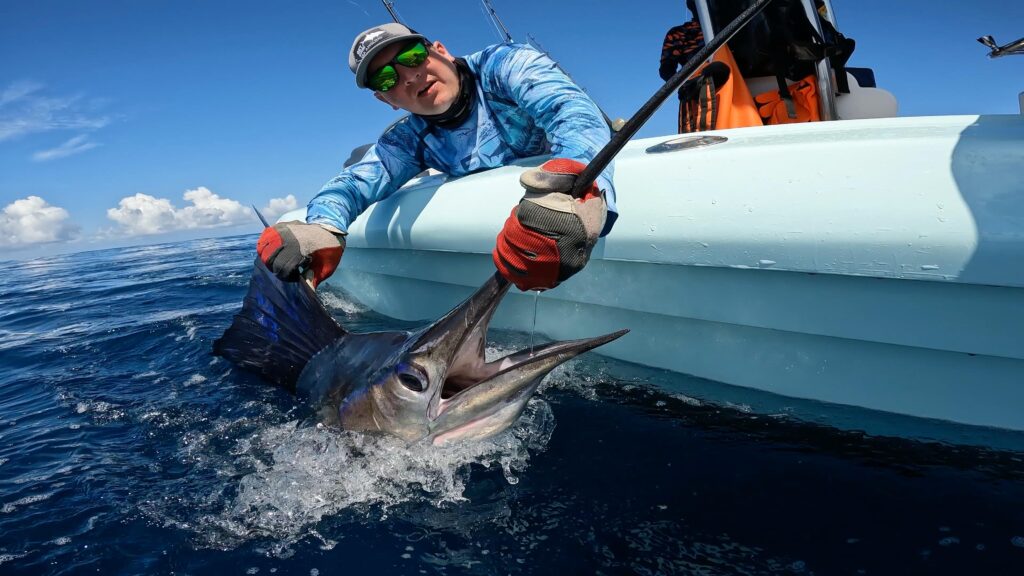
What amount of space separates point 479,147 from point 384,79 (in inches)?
A: 25.5

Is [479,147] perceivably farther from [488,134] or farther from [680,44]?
[680,44]

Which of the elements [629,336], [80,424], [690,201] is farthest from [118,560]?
[690,201]

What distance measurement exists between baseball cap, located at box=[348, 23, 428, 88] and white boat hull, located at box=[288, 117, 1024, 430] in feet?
2.88

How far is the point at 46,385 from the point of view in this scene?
11.4 feet

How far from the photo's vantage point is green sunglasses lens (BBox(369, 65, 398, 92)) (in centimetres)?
267

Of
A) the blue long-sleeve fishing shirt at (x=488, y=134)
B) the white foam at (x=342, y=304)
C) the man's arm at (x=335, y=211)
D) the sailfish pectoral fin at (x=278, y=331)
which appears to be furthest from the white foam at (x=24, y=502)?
the white foam at (x=342, y=304)

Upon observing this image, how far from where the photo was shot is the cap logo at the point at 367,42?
2.61m

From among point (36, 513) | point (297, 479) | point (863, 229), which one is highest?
point (863, 229)

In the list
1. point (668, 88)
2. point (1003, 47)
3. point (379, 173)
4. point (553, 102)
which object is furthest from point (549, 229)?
point (379, 173)

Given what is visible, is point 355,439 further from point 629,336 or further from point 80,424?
point 80,424

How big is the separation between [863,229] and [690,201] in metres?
0.53

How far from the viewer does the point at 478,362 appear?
5.70 ft

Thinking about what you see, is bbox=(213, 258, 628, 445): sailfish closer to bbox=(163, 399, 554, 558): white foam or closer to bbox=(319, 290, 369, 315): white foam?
bbox=(163, 399, 554, 558): white foam

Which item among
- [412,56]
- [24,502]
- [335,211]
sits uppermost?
[412,56]
